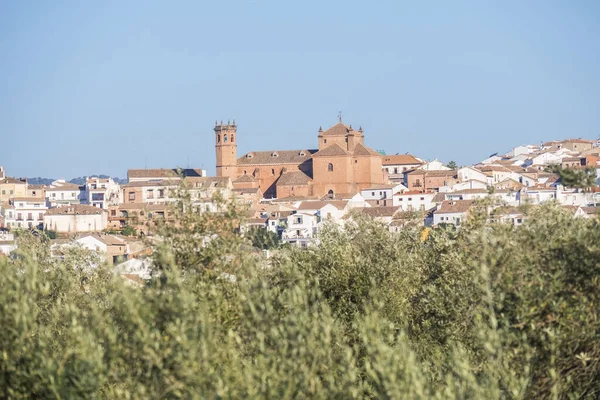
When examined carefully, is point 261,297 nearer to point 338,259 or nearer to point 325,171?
point 338,259

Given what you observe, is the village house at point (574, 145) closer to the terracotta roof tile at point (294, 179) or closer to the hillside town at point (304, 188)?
the hillside town at point (304, 188)

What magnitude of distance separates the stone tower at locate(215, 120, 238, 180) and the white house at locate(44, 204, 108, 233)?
74.9 feet

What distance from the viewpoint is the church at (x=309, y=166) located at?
107500mm

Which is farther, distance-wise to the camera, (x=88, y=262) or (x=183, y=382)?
(x=88, y=262)

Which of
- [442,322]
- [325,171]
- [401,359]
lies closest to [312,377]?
[401,359]

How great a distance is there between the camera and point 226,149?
4609 inches

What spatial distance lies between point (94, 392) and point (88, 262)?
17.4 m

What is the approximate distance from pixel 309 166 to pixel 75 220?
88.5ft

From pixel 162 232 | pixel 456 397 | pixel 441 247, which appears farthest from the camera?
pixel 441 247

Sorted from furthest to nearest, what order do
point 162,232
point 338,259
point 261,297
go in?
point 338,259, point 162,232, point 261,297

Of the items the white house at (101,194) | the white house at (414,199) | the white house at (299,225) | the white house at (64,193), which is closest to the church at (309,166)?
the white house at (414,199)

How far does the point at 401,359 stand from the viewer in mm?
→ 12219

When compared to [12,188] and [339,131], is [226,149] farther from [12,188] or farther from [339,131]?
[12,188]

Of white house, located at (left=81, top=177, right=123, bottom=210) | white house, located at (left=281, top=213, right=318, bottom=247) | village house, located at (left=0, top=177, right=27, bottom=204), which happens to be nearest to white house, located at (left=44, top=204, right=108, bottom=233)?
white house, located at (left=81, top=177, right=123, bottom=210)
